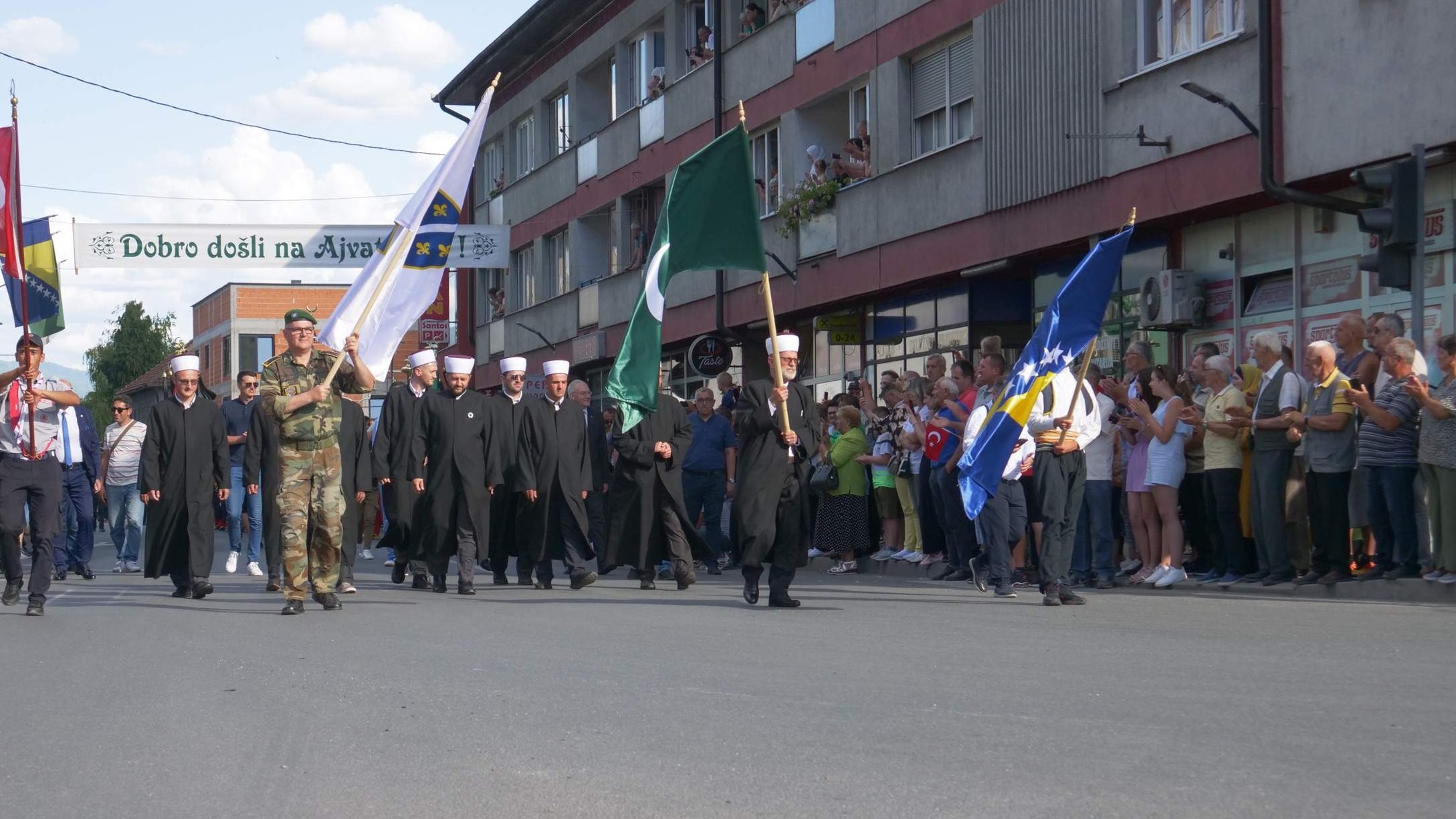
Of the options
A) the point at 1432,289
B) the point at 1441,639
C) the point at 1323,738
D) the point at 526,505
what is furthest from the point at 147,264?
the point at 1323,738

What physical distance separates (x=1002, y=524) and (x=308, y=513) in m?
4.77

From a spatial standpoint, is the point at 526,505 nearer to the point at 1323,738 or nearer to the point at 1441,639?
the point at 1441,639

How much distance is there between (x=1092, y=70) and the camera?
19547mm

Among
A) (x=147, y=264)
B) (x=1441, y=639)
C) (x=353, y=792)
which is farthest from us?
(x=147, y=264)

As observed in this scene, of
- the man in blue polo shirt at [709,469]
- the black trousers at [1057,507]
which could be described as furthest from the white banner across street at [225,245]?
the black trousers at [1057,507]

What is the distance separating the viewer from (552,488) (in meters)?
16.2

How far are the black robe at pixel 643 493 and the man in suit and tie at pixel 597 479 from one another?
1.31ft

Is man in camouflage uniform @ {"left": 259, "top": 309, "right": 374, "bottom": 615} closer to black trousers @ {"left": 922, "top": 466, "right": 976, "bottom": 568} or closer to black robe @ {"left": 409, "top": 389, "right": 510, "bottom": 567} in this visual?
black robe @ {"left": 409, "top": 389, "right": 510, "bottom": 567}

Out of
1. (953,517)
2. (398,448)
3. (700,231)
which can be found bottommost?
(953,517)

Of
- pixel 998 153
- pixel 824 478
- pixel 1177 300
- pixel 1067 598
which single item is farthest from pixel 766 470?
pixel 998 153

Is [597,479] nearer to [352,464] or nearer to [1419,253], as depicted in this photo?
[352,464]

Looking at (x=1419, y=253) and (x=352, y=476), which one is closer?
(x=1419, y=253)

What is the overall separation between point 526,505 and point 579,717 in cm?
890

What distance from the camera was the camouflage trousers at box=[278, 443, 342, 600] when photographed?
1271 centimetres
